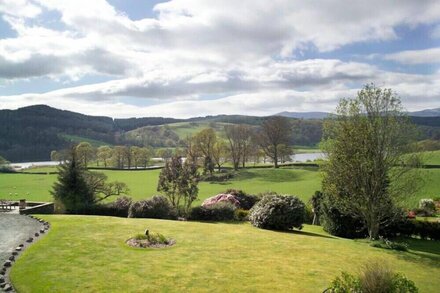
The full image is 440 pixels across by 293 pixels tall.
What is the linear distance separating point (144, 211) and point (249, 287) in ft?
71.7

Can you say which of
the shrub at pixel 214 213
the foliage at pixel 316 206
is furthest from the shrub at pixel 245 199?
the foliage at pixel 316 206

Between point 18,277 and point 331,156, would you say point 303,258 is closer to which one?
point 331,156

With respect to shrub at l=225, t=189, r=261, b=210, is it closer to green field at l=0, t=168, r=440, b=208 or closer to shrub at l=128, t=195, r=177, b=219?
shrub at l=128, t=195, r=177, b=219

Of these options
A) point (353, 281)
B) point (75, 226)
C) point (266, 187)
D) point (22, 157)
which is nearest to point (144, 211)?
→ point (75, 226)

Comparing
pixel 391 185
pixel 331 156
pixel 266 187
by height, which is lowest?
pixel 266 187

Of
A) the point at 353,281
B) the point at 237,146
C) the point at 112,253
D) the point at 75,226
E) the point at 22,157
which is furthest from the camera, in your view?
the point at 22,157

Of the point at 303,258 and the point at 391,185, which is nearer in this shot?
the point at 303,258

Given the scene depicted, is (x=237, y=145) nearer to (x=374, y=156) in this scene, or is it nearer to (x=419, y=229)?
(x=419, y=229)

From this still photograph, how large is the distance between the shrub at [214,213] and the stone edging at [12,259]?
1356 cm

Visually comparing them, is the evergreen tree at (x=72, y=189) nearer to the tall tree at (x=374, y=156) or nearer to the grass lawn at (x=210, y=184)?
the grass lawn at (x=210, y=184)

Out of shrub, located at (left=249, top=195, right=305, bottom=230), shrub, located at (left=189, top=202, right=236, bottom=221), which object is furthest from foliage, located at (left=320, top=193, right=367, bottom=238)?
shrub, located at (left=189, top=202, right=236, bottom=221)

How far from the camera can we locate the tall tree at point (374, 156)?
2672 cm

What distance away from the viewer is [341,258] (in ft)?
67.8


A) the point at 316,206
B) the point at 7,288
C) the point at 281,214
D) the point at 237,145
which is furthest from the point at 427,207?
the point at 237,145
